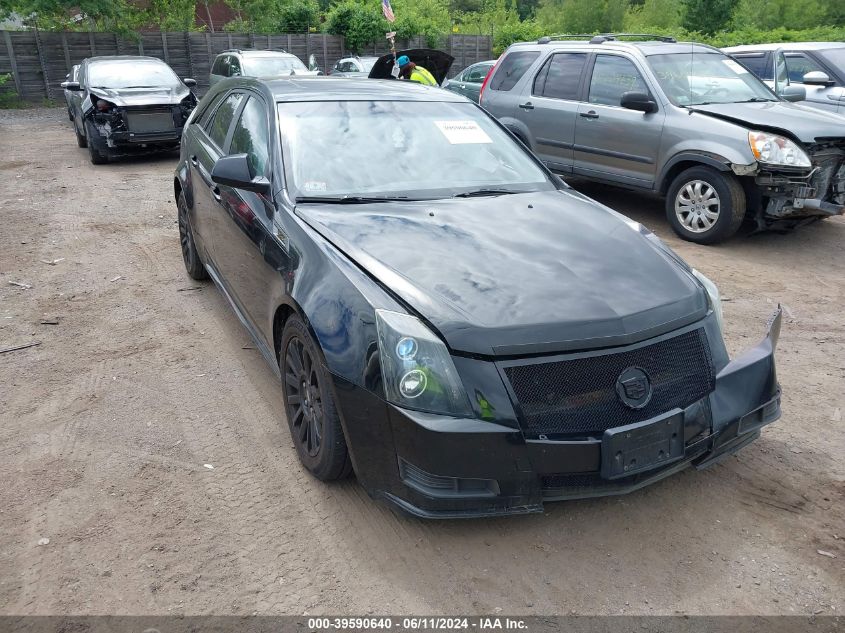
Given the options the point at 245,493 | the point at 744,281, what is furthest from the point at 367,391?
the point at 744,281

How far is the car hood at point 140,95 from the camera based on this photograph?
11156 millimetres

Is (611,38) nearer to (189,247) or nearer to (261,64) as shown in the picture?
(189,247)

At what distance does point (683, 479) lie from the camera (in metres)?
3.28

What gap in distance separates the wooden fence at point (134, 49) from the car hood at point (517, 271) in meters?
22.0

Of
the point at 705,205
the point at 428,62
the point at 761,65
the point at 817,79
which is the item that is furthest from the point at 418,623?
the point at 761,65

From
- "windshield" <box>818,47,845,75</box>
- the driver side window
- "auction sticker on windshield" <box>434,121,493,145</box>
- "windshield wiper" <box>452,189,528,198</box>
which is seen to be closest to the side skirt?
"windshield wiper" <box>452,189,528,198</box>

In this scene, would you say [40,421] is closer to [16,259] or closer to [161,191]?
[16,259]

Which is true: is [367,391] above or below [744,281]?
above

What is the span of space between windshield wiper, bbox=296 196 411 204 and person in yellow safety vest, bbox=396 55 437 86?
568 cm

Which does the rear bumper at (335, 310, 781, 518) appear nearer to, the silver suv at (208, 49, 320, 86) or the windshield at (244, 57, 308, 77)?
the silver suv at (208, 49, 320, 86)

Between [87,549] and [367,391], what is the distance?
52.7 inches

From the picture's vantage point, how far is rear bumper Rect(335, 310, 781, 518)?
8.45ft

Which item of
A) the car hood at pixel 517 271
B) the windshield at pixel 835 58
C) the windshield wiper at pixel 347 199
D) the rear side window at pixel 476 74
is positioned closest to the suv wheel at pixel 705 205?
the car hood at pixel 517 271

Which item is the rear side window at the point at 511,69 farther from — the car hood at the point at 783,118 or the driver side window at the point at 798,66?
the driver side window at the point at 798,66
